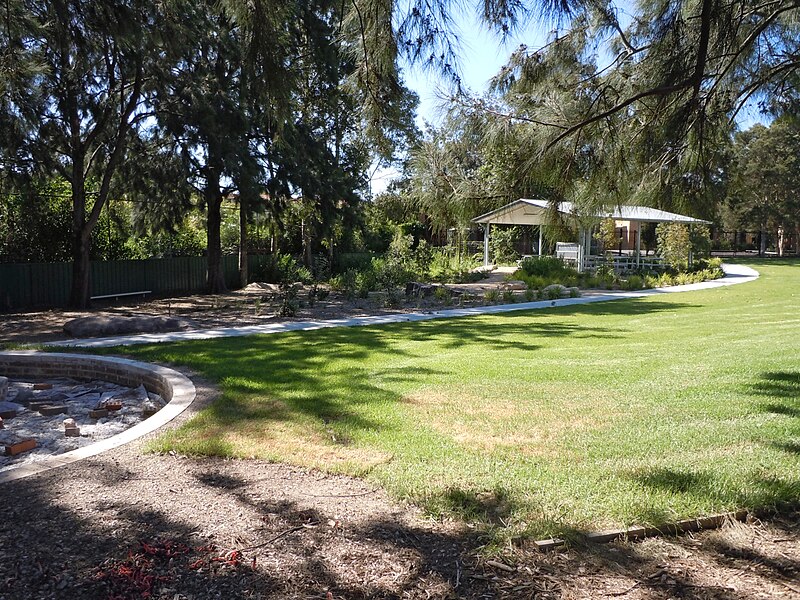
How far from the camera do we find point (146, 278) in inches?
728

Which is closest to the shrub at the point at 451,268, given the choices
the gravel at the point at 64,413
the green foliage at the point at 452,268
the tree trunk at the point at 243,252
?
the green foliage at the point at 452,268

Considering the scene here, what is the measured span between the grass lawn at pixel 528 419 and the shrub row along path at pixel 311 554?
25 centimetres

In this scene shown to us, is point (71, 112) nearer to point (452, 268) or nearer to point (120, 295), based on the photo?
point (120, 295)

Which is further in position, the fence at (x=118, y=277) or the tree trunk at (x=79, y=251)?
the fence at (x=118, y=277)

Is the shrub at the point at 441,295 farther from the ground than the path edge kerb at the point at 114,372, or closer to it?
farther from the ground

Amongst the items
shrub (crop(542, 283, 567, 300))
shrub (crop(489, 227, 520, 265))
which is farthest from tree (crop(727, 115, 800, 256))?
shrub (crop(542, 283, 567, 300))

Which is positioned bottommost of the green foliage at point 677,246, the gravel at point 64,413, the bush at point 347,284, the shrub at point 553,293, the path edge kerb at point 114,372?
the gravel at point 64,413

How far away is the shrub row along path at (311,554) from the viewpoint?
9.21ft

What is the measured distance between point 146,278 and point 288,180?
5.23m

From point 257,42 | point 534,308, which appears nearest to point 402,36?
point 257,42

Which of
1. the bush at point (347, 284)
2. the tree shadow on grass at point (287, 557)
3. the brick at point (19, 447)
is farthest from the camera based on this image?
the bush at point (347, 284)

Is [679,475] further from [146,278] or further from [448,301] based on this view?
[146,278]

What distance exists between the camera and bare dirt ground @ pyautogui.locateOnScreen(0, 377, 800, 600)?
281cm

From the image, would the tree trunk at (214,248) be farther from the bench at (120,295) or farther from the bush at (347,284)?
the bush at (347,284)
